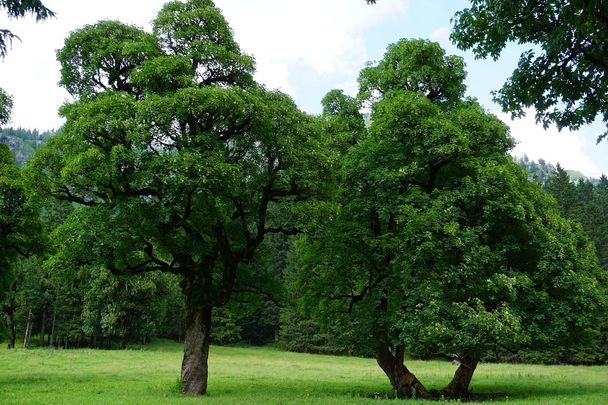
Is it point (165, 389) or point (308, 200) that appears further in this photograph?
point (165, 389)

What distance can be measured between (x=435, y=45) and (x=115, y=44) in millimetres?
15860

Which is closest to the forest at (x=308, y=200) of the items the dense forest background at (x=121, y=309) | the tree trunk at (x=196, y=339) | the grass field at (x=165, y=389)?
the tree trunk at (x=196, y=339)

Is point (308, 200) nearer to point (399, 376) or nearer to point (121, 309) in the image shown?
point (399, 376)

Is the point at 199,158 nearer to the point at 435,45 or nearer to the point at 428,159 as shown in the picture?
the point at 428,159

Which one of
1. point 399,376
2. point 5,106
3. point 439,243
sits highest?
point 5,106

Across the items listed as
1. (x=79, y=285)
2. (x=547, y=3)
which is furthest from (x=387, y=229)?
(x=79, y=285)

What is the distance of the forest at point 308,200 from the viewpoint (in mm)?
19484

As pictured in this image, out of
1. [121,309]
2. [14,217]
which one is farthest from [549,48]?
[121,309]

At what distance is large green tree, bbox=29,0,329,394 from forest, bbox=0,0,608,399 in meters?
0.09

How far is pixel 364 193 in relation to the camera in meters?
25.3

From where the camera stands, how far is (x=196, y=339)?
22594mm

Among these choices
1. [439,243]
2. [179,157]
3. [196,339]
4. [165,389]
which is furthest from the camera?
[165,389]

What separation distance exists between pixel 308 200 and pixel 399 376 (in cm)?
1059

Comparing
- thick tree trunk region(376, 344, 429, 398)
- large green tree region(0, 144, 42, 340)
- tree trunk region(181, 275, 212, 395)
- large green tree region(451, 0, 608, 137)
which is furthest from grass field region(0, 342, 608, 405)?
large green tree region(451, 0, 608, 137)
